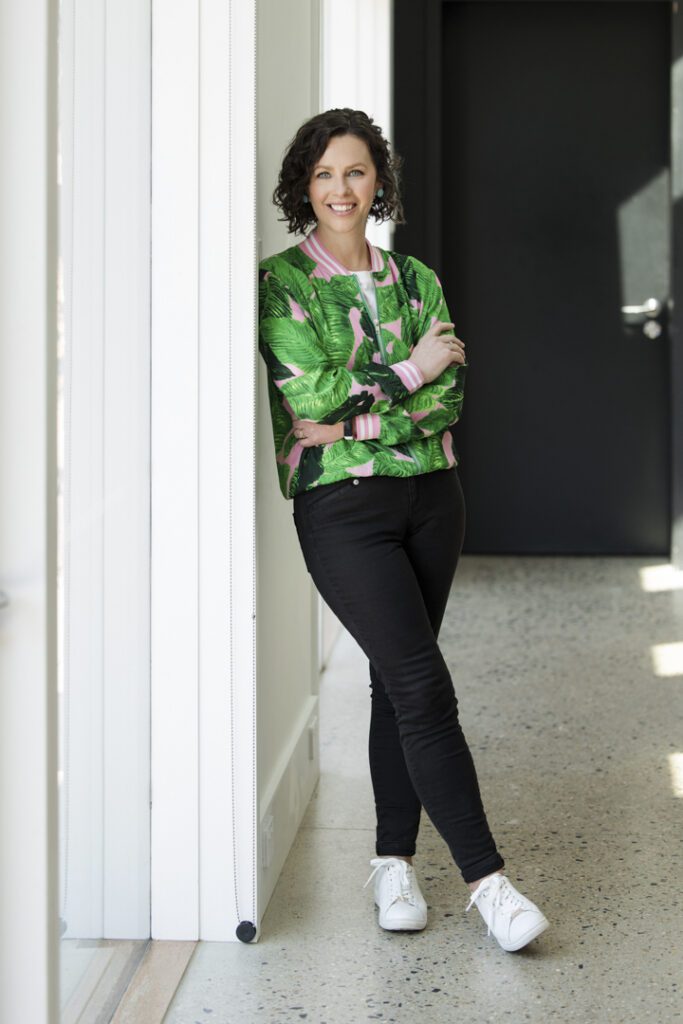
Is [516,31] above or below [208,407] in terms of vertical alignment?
above

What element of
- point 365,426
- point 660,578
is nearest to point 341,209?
point 365,426

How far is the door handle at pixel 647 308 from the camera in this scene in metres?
6.23

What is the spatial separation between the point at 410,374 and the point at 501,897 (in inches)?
35.1

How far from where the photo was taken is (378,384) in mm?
2271

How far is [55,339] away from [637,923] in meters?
1.57

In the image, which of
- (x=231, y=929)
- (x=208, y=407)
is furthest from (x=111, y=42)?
(x=231, y=929)

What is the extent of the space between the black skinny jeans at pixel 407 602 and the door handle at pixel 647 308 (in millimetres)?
4087

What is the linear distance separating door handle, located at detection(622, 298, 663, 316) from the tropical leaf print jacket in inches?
Result: 158

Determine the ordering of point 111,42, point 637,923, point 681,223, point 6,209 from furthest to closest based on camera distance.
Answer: point 681,223, point 637,923, point 111,42, point 6,209

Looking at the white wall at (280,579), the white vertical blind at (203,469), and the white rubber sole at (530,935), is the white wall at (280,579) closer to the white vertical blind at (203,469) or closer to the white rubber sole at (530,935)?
the white vertical blind at (203,469)

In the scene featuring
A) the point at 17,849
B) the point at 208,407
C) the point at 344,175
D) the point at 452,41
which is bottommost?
the point at 17,849

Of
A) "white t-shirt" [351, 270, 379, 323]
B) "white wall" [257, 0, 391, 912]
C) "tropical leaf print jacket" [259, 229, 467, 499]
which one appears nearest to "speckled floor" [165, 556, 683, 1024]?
"white wall" [257, 0, 391, 912]

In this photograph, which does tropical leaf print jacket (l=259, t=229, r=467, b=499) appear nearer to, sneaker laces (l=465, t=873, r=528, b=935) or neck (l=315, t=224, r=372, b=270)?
neck (l=315, t=224, r=372, b=270)

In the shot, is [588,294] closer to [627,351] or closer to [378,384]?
[627,351]
